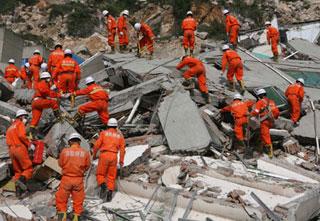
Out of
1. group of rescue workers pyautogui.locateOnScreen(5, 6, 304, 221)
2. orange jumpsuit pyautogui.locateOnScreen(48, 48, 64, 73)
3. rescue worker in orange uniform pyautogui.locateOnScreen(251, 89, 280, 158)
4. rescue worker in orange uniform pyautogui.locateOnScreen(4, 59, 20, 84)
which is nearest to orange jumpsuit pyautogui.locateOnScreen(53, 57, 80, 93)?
group of rescue workers pyautogui.locateOnScreen(5, 6, 304, 221)

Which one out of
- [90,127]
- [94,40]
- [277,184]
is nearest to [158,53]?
[94,40]

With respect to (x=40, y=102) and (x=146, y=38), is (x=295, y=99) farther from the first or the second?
(x=40, y=102)

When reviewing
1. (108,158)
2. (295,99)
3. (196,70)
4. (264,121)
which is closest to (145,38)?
(196,70)

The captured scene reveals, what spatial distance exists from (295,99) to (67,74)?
5.15 m

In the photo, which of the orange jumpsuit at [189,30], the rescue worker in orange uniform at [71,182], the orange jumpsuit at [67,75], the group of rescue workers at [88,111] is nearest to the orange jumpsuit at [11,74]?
the group of rescue workers at [88,111]

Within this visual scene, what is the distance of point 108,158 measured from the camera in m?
7.42

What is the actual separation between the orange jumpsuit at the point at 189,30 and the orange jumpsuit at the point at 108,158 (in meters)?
5.76

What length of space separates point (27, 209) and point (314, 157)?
6005mm

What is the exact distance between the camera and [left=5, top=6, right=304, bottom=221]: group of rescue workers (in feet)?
22.3

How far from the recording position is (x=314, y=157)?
33.0ft

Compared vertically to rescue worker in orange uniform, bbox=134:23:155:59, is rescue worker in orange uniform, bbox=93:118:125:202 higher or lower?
lower

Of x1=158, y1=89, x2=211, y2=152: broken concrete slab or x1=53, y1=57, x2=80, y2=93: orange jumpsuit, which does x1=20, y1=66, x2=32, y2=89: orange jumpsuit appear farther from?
x1=158, y1=89, x2=211, y2=152: broken concrete slab

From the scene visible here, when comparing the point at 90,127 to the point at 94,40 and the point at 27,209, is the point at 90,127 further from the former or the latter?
the point at 94,40

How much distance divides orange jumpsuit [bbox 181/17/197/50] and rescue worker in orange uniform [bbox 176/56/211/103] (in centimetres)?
220
